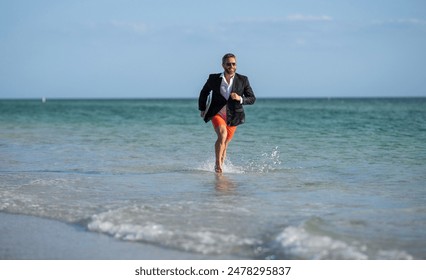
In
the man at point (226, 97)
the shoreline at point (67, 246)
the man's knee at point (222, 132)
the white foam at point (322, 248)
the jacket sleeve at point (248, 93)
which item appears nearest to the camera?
the white foam at point (322, 248)

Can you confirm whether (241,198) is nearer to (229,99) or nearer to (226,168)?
(229,99)

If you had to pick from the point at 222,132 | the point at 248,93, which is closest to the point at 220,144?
the point at 222,132

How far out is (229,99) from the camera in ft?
27.8

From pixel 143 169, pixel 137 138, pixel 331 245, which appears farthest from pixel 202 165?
pixel 137 138

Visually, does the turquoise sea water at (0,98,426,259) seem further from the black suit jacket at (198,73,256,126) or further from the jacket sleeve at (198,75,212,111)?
the jacket sleeve at (198,75,212,111)

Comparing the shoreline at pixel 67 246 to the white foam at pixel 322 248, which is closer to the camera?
the white foam at pixel 322 248

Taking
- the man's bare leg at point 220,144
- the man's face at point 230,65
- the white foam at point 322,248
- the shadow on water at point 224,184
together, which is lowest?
the shadow on water at point 224,184

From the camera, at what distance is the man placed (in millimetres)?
8273

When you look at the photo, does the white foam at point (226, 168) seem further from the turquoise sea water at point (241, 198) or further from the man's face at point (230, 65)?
the man's face at point (230, 65)

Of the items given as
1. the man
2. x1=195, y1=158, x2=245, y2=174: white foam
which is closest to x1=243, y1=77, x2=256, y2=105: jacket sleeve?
the man

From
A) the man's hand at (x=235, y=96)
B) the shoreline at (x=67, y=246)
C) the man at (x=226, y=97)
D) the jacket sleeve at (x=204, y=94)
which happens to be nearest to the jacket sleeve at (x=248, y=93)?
the man at (x=226, y=97)

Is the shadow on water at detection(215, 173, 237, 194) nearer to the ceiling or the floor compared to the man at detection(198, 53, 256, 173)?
nearer to the floor

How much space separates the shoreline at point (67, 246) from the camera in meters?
4.71
